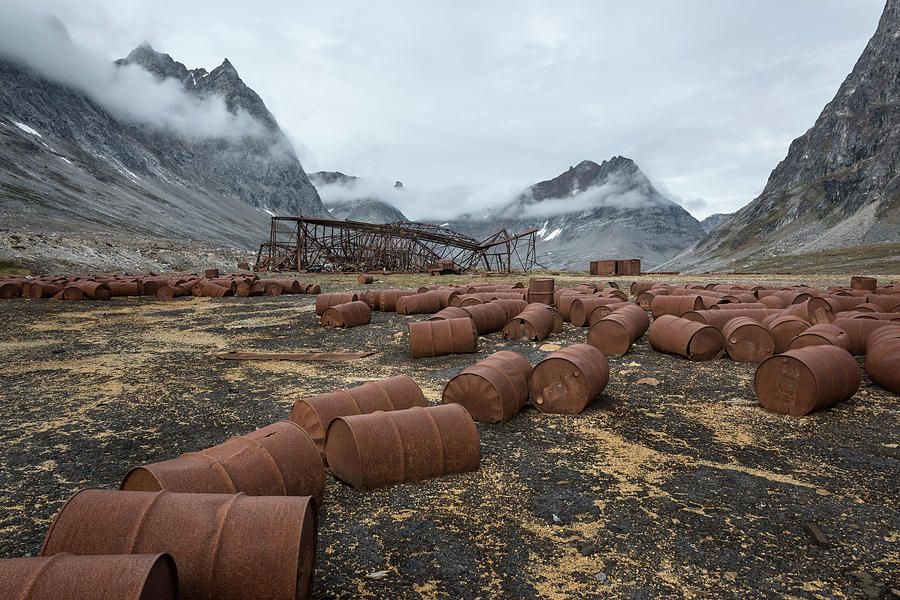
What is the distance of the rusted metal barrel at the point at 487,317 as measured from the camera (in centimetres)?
1112

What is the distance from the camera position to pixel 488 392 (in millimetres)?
5453

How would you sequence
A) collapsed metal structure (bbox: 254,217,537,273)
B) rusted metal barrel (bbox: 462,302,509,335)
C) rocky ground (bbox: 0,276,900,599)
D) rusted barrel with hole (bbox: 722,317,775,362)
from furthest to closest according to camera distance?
collapsed metal structure (bbox: 254,217,537,273), rusted metal barrel (bbox: 462,302,509,335), rusted barrel with hole (bbox: 722,317,775,362), rocky ground (bbox: 0,276,900,599)

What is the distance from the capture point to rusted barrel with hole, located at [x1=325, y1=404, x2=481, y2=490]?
4.02 metres

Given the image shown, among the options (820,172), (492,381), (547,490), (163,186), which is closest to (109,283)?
(492,381)

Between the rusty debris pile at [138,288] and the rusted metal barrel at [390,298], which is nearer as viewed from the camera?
the rusted metal barrel at [390,298]

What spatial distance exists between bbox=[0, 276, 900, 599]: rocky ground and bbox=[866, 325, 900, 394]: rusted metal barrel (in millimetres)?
197

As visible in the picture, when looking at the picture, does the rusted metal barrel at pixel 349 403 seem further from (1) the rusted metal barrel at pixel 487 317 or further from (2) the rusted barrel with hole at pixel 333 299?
(2) the rusted barrel with hole at pixel 333 299

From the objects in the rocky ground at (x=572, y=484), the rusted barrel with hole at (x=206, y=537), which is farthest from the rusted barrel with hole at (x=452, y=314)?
the rusted barrel with hole at (x=206, y=537)

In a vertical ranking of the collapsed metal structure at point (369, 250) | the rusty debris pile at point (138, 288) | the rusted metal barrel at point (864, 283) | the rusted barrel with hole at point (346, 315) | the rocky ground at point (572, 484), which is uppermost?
the collapsed metal structure at point (369, 250)

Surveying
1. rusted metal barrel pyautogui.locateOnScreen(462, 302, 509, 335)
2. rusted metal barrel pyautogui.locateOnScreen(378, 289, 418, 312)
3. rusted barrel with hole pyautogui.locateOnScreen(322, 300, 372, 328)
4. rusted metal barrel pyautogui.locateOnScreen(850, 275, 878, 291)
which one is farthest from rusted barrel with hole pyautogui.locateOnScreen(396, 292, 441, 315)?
rusted metal barrel pyautogui.locateOnScreen(850, 275, 878, 291)

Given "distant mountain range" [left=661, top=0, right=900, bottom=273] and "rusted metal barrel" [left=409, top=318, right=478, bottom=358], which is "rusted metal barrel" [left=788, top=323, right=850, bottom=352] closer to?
"rusted metal barrel" [left=409, top=318, right=478, bottom=358]

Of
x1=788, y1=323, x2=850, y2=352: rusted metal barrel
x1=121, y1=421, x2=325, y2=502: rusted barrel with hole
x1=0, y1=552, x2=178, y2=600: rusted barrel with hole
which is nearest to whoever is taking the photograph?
x1=0, y1=552, x2=178, y2=600: rusted barrel with hole

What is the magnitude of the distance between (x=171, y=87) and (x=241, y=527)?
192597 mm

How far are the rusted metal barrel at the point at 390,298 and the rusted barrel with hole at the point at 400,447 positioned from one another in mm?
10882
